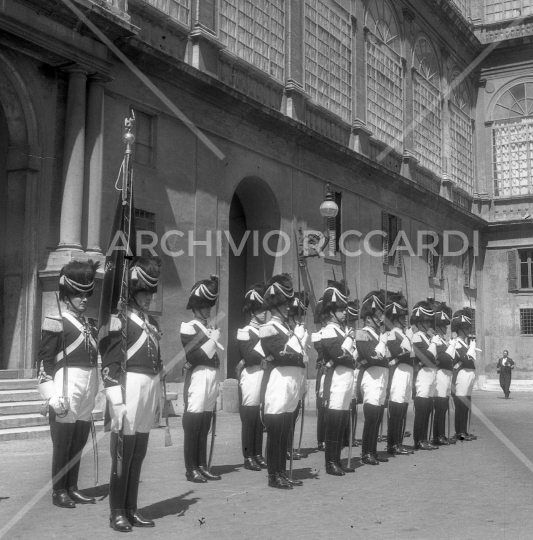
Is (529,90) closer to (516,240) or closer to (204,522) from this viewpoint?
(516,240)

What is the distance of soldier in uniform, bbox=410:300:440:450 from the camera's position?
1180 cm

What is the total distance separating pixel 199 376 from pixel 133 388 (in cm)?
225

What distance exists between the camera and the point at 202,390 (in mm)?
8680

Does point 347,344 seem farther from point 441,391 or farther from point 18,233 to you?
point 18,233

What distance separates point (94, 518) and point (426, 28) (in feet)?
96.8

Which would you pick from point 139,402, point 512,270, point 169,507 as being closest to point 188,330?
point 169,507

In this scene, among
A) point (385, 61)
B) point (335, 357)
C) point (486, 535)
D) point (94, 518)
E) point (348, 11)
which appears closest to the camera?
point (486, 535)

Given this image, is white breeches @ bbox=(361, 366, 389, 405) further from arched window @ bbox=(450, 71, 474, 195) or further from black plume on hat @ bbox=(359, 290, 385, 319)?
arched window @ bbox=(450, 71, 474, 195)

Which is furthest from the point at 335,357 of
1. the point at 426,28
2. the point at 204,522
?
the point at 426,28

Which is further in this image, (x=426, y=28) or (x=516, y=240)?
(x=516, y=240)

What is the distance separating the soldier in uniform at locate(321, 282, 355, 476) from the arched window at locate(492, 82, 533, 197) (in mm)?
29576

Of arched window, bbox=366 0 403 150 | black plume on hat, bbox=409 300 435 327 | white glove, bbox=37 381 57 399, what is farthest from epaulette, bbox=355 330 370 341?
arched window, bbox=366 0 403 150

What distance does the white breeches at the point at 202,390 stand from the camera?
8656mm

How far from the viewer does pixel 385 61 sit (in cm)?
2859
